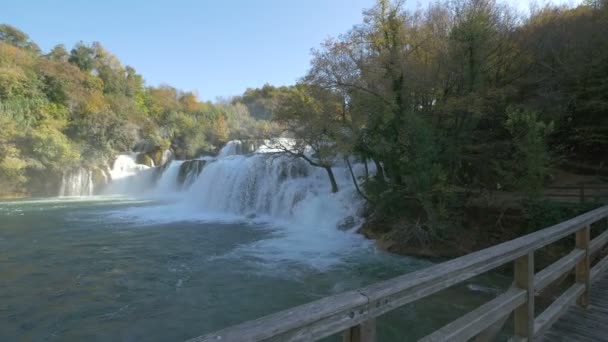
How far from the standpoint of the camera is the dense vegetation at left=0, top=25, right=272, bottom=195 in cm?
2502

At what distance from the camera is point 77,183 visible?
2756 cm

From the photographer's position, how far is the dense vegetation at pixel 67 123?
82.1ft

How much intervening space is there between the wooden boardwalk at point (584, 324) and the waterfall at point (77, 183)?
3165 cm

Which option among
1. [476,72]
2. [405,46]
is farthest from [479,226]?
[405,46]

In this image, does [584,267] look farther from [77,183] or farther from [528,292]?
[77,183]

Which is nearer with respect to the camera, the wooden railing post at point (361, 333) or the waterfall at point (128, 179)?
the wooden railing post at point (361, 333)

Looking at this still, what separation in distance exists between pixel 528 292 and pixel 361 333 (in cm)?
168

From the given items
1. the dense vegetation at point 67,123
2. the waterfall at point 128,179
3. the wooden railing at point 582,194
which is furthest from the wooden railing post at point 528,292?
the waterfall at point 128,179

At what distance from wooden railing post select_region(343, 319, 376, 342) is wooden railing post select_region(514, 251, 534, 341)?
5.24 feet

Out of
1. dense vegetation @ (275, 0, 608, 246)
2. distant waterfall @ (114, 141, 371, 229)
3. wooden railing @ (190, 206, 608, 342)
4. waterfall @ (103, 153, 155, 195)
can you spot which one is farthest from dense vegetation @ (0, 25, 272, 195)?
wooden railing @ (190, 206, 608, 342)

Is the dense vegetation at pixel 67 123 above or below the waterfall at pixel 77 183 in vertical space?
above

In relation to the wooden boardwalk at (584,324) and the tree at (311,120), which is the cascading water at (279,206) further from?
the wooden boardwalk at (584,324)

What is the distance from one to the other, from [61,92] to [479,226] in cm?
3452

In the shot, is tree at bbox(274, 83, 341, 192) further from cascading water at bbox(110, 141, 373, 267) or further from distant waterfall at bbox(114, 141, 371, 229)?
cascading water at bbox(110, 141, 373, 267)
